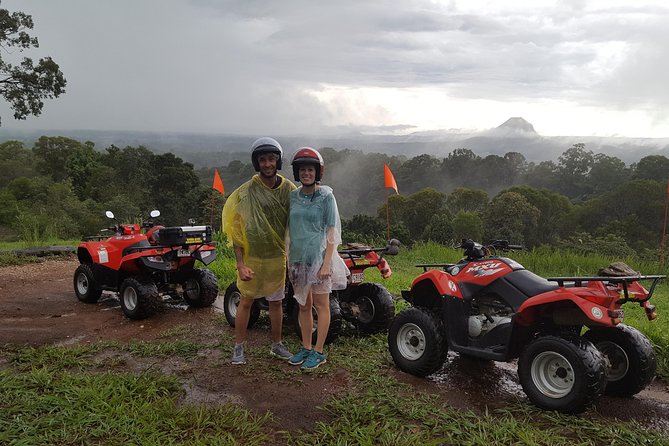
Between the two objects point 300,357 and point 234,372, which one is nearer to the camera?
point 234,372

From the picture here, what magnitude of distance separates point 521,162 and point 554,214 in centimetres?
1909

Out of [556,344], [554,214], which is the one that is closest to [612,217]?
[554,214]

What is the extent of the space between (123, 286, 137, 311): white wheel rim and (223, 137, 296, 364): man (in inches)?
99.9

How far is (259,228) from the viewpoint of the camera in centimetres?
418

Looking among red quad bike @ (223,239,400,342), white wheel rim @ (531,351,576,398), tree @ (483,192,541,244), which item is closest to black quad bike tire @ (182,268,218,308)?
red quad bike @ (223,239,400,342)

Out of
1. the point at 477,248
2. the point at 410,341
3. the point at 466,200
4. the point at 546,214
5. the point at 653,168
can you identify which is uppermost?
the point at 477,248

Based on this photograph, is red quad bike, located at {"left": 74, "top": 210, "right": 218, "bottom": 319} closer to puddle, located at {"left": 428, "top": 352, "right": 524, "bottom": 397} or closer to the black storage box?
the black storage box

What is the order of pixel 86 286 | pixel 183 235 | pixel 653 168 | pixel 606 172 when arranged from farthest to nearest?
1. pixel 606 172
2. pixel 653 168
3. pixel 86 286
4. pixel 183 235

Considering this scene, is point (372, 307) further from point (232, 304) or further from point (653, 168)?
point (653, 168)

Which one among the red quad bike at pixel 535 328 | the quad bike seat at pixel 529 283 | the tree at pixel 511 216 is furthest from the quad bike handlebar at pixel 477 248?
the tree at pixel 511 216

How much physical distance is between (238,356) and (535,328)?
2442 mm

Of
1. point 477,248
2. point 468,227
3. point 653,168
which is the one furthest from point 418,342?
point 653,168

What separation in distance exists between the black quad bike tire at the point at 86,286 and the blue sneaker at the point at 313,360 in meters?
4.15

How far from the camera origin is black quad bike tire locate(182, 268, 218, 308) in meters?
6.72
